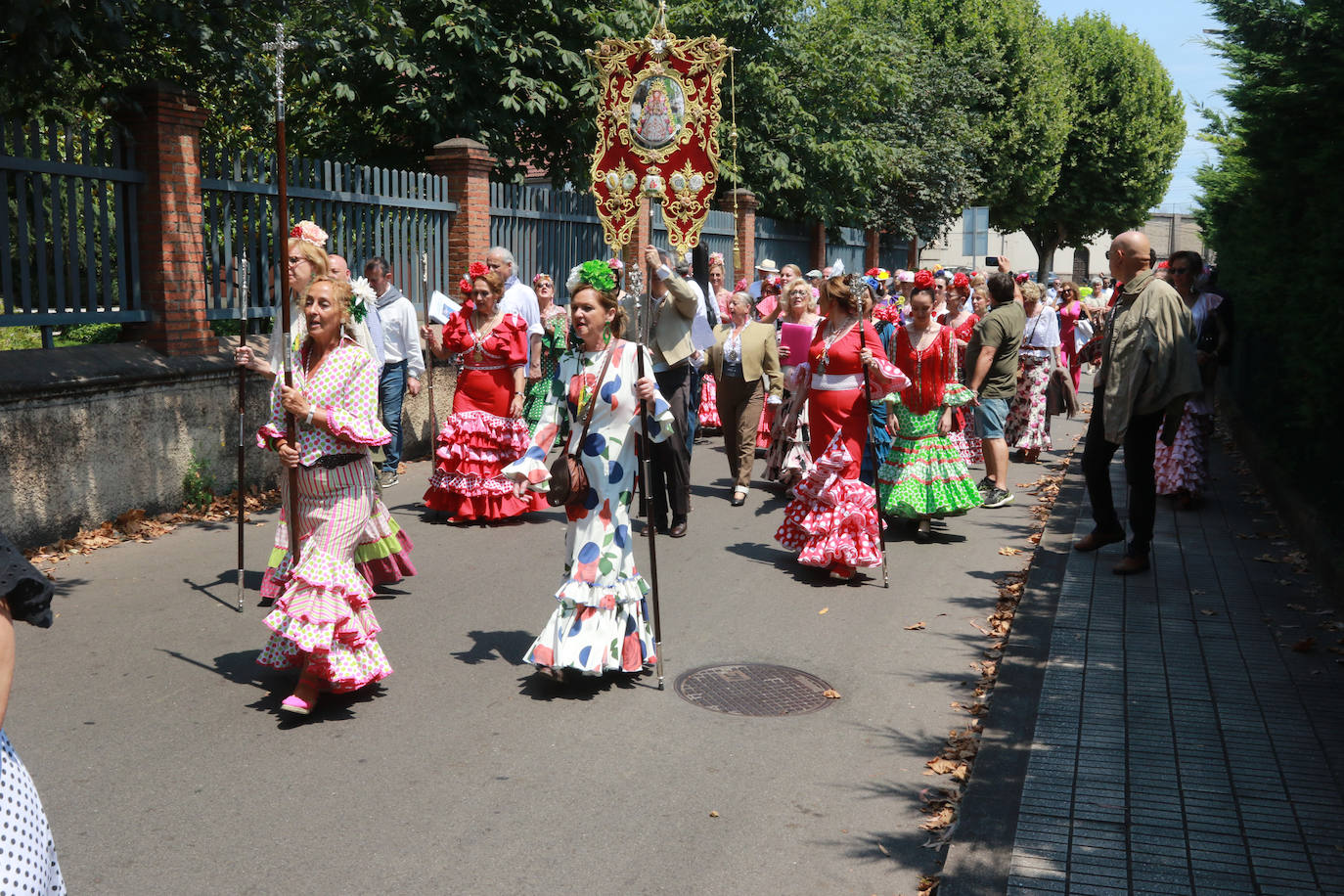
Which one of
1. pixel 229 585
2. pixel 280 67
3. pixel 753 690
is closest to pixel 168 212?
pixel 229 585

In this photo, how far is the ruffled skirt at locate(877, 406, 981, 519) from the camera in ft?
30.1

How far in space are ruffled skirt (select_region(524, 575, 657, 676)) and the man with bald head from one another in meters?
3.64

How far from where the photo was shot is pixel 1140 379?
7.62m

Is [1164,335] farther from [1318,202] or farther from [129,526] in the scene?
[129,526]

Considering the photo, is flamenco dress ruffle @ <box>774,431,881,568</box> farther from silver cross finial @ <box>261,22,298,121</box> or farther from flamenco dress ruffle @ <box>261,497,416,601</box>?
silver cross finial @ <box>261,22,298,121</box>

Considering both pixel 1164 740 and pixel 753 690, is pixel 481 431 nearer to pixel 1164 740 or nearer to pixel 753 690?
pixel 753 690

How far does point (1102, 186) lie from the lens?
50125mm

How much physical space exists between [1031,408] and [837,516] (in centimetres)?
607

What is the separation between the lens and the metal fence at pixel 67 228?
8.42 meters

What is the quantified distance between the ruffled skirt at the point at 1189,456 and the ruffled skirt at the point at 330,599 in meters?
6.99

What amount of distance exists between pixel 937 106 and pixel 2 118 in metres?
28.7

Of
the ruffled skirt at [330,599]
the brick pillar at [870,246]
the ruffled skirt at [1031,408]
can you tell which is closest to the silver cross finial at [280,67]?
the ruffled skirt at [330,599]

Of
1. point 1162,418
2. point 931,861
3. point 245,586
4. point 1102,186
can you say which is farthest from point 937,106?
point 931,861

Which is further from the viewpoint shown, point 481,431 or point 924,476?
point 481,431
